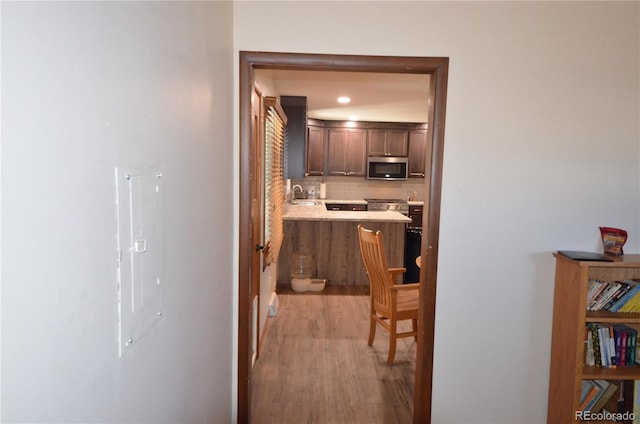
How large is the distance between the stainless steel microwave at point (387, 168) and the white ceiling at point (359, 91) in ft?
2.75

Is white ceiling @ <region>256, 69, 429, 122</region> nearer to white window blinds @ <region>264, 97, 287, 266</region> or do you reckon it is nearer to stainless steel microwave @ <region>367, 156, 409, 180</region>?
→ white window blinds @ <region>264, 97, 287, 266</region>

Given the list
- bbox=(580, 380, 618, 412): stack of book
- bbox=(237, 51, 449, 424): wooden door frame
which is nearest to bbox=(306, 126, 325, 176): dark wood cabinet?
bbox=(237, 51, 449, 424): wooden door frame

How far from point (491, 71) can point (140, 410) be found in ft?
6.64

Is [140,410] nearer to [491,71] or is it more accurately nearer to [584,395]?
[491,71]

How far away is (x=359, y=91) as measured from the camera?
4.65 meters

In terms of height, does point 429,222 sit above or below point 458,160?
below

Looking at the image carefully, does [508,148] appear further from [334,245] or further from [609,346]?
[334,245]

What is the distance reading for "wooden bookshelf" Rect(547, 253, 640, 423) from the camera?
6.57 feet

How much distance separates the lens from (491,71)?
211 centimetres

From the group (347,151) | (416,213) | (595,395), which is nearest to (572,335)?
(595,395)

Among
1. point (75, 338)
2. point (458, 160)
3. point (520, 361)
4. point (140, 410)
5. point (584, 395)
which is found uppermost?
point (458, 160)

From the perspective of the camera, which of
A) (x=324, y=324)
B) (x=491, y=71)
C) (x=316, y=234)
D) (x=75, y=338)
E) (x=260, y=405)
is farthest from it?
(x=316, y=234)

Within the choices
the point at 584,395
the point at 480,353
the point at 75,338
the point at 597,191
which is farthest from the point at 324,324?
the point at 75,338

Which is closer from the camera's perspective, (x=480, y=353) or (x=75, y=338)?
(x=75, y=338)
